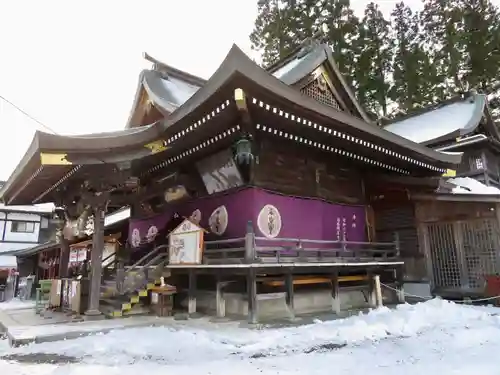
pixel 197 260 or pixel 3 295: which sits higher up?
pixel 197 260

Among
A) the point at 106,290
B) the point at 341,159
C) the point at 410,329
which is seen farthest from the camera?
the point at 341,159

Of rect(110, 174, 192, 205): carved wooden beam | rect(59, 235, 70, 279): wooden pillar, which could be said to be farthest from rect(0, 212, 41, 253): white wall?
rect(110, 174, 192, 205): carved wooden beam

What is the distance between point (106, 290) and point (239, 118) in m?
5.56

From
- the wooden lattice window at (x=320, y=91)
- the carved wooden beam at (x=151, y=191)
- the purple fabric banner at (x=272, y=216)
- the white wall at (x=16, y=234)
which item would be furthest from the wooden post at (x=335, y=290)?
the white wall at (x=16, y=234)

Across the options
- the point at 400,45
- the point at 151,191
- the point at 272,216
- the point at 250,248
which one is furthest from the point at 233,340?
the point at 400,45

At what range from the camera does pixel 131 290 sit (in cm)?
793

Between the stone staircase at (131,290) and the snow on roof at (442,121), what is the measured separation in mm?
11968

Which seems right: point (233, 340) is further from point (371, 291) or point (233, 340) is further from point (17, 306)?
point (17, 306)

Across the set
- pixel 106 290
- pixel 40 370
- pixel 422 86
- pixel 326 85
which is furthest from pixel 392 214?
pixel 422 86

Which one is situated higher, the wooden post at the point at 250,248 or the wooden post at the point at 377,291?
the wooden post at the point at 250,248

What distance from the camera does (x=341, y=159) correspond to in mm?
10070

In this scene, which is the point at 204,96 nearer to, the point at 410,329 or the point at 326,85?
the point at 410,329

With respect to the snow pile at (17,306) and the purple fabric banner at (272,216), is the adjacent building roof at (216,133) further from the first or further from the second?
the snow pile at (17,306)

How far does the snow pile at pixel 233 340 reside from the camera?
4.76 metres
